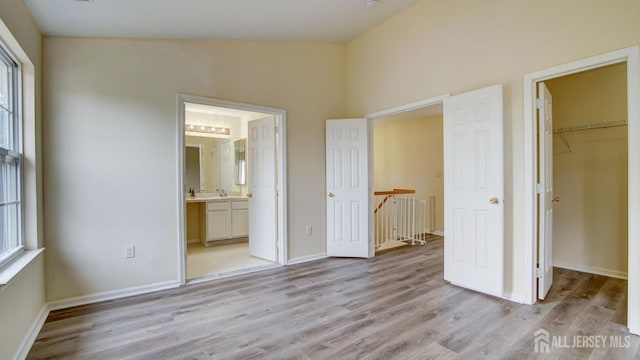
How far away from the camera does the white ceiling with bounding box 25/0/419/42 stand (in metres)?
2.45

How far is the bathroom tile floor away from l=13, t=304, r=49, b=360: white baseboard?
Result: 1.22 meters

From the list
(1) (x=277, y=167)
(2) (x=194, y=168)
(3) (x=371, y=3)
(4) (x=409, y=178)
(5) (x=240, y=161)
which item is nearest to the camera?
(3) (x=371, y=3)

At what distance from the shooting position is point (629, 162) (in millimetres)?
2186

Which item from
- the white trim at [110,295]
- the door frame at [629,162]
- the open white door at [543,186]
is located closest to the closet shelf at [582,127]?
the open white door at [543,186]

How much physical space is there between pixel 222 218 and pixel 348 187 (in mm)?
2399

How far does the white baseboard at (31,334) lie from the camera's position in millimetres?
1967

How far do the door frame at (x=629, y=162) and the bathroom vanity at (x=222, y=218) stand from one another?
4306 mm

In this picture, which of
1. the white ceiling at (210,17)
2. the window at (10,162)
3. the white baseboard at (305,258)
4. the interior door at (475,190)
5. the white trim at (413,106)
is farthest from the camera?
the white baseboard at (305,258)

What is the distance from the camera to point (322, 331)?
2.28 metres

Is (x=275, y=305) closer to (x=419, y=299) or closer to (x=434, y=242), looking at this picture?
(x=419, y=299)

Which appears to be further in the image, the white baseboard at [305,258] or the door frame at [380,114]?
the white baseboard at [305,258]

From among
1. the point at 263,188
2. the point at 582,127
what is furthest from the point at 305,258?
the point at 582,127

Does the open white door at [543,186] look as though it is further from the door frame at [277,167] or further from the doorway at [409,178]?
the door frame at [277,167]

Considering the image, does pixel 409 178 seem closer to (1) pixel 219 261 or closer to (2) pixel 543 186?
(2) pixel 543 186
